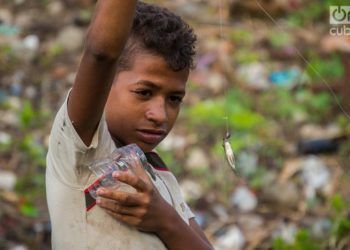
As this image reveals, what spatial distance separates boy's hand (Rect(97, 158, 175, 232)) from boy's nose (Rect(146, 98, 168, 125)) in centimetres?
15

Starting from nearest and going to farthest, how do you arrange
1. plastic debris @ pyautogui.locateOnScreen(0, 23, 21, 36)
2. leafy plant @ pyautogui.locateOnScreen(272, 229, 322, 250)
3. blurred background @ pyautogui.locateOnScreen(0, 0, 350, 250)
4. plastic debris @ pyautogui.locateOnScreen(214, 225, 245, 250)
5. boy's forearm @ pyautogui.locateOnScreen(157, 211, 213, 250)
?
boy's forearm @ pyautogui.locateOnScreen(157, 211, 213, 250)
leafy plant @ pyautogui.locateOnScreen(272, 229, 322, 250)
plastic debris @ pyautogui.locateOnScreen(214, 225, 245, 250)
blurred background @ pyautogui.locateOnScreen(0, 0, 350, 250)
plastic debris @ pyautogui.locateOnScreen(0, 23, 21, 36)

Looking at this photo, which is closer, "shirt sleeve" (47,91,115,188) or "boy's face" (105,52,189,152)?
"shirt sleeve" (47,91,115,188)

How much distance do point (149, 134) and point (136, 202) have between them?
0.71ft

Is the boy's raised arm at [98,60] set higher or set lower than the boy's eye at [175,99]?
higher

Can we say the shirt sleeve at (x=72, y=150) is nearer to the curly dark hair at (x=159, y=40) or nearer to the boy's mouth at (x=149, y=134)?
the boy's mouth at (x=149, y=134)

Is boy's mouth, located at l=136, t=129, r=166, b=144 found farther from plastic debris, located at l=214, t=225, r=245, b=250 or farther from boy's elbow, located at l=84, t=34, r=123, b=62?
plastic debris, located at l=214, t=225, r=245, b=250

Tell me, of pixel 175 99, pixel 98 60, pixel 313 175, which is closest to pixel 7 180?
pixel 313 175

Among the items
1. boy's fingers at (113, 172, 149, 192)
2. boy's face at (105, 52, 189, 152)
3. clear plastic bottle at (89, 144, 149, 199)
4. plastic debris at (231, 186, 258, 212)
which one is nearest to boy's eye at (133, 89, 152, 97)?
boy's face at (105, 52, 189, 152)

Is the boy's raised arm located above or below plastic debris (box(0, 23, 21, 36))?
above

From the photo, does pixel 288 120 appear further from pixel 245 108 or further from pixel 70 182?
pixel 70 182

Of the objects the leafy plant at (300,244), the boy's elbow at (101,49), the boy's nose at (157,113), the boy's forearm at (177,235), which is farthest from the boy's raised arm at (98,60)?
the leafy plant at (300,244)

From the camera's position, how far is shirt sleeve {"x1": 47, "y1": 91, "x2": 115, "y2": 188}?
2.17m

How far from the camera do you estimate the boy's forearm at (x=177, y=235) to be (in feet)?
7.63

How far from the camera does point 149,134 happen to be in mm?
2383
